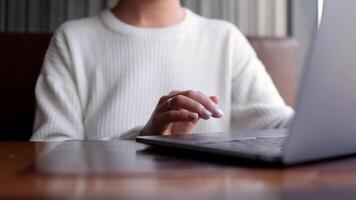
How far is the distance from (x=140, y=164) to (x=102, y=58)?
0.77 metres

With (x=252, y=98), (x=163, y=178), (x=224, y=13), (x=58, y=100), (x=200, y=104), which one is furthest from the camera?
(x=224, y=13)

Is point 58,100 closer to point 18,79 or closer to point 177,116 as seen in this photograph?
point 18,79

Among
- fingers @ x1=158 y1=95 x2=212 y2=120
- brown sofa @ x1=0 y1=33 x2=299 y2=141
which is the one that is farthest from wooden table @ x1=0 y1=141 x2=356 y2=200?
brown sofa @ x1=0 y1=33 x2=299 y2=141

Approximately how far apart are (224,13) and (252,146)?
119cm

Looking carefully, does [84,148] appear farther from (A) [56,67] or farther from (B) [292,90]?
(B) [292,90]

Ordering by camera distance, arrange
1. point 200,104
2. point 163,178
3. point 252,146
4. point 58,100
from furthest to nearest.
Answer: point 58,100, point 200,104, point 252,146, point 163,178

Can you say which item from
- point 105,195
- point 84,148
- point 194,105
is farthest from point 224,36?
point 105,195

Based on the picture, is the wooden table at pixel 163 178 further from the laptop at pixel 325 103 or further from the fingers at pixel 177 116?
the fingers at pixel 177 116

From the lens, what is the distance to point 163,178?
345 mm

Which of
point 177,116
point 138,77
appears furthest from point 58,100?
point 177,116

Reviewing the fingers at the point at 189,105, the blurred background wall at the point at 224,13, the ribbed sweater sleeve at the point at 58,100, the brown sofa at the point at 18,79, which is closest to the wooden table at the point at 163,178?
the fingers at the point at 189,105

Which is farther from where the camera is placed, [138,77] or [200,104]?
[138,77]

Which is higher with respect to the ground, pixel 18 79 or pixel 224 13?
pixel 224 13

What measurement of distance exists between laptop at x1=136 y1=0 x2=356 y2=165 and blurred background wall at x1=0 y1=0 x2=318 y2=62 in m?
1.17
